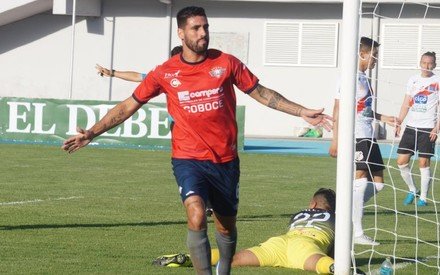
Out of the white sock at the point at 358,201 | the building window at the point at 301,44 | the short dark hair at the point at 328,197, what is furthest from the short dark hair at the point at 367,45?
the building window at the point at 301,44

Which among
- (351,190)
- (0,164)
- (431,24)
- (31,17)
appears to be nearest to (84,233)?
(351,190)

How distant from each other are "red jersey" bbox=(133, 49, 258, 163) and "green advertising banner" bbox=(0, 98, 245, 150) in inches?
673

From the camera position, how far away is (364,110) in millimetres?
12195

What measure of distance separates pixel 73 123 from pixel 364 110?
1517 cm

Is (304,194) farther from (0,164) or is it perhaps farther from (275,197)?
(0,164)

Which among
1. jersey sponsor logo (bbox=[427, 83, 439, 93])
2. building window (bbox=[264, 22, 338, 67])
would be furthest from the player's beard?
building window (bbox=[264, 22, 338, 67])

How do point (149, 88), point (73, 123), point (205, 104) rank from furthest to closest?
1. point (73, 123)
2. point (149, 88)
3. point (205, 104)

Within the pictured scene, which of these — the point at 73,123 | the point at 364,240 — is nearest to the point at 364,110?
the point at 364,240

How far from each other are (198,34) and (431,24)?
26180 mm

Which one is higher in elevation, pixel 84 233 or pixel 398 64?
pixel 398 64

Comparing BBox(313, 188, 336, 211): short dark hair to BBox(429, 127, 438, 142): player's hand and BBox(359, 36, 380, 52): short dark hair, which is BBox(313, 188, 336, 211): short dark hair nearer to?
BBox(359, 36, 380, 52): short dark hair

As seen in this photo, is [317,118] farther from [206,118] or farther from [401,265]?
[401,265]

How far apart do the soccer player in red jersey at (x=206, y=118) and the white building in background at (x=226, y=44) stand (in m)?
25.4

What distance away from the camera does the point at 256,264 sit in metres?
9.98
